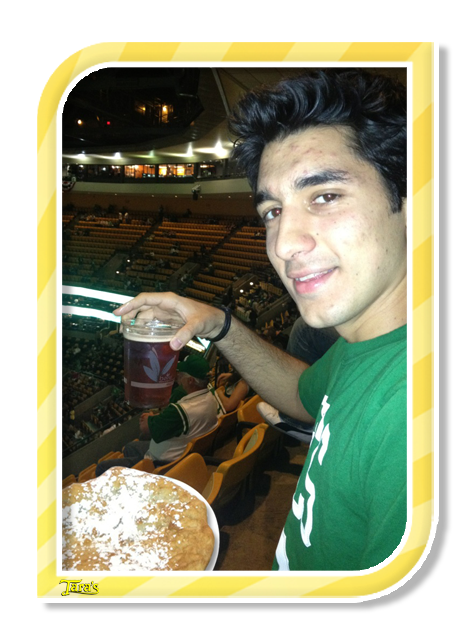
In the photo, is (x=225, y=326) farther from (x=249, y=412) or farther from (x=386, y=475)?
(x=249, y=412)

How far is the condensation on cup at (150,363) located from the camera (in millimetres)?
1048

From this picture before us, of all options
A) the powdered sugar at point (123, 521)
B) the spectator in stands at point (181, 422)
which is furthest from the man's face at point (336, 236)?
the spectator in stands at point (181, 422)

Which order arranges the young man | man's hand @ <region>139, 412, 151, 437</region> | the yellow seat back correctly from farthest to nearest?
1. the yellow seat back
2. man's hand @ <region>139, 412, 151, 437</region>
3. the young man

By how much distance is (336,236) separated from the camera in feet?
2.65

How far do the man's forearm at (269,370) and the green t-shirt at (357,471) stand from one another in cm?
37

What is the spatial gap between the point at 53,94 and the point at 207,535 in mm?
1059

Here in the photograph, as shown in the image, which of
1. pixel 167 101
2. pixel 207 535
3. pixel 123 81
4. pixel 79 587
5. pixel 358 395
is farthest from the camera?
pixel 167 101

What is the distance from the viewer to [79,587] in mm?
885

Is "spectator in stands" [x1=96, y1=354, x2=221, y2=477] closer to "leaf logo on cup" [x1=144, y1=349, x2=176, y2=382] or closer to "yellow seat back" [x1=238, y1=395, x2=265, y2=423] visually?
"yellow seat back" [x1=238, y1=395, x2=265, y2=423]

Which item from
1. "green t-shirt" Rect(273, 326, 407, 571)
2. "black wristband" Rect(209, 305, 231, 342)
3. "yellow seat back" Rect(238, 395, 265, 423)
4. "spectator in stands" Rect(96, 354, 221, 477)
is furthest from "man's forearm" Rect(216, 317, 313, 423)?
"yellow seat back" Rect(238, 395, 265, 423)

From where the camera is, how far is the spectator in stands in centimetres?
199

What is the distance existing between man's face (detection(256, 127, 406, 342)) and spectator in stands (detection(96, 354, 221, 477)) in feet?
4.00
